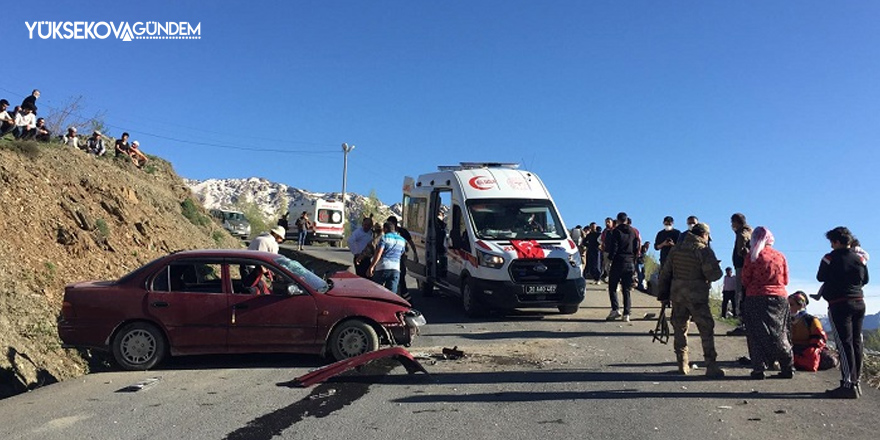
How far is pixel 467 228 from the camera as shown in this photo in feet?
43.8

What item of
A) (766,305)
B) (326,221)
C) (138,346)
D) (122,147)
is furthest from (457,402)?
(326,221)

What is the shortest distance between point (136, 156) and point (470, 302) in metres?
16.5

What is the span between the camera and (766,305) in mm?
7844

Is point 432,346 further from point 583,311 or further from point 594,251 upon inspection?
point 594,251

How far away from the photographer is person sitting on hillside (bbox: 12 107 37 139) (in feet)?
54.2

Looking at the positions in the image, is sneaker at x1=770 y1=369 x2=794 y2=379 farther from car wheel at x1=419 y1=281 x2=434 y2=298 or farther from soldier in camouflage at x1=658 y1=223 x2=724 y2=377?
car wheel at x1=419 y1=281 x2=434 y2=298

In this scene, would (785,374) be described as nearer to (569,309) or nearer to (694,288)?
(694,288)

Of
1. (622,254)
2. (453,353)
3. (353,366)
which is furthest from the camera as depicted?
(622,254)

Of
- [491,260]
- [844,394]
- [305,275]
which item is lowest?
[844,394]

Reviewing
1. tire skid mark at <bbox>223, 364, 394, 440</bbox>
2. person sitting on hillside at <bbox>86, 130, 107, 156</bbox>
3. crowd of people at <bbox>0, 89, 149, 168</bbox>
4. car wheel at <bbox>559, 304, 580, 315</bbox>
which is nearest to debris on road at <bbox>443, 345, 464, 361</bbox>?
tire skid mark at <bbox>223, 364, 394, 440</bbox>

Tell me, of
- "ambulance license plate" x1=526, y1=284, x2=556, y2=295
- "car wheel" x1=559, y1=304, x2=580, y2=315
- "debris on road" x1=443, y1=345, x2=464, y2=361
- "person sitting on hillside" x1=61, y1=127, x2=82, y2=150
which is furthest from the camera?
"person sitting on hillside" x1=61, y1=127, x2=82, y2=150

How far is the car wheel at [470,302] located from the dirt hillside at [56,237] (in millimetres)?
6247

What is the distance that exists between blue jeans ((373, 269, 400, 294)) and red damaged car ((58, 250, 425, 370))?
3.16 meters

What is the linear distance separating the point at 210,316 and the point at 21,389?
7.88 feet
